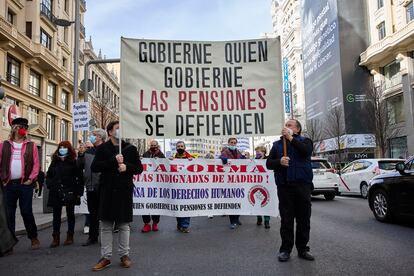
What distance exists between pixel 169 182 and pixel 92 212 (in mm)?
1472

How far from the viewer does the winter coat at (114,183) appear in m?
5.02

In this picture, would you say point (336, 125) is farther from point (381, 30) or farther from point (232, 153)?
point (232, 153)

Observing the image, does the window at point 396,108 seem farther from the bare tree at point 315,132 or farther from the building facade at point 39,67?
the building facade at point 39,67

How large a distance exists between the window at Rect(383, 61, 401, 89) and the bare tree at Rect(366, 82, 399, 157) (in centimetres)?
230

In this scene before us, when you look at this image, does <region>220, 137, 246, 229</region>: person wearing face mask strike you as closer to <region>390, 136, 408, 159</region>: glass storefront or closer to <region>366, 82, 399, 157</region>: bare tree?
<region>366, 82, 399, 157</region>: bare tree

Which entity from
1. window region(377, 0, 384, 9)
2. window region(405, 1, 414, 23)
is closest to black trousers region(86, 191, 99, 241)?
window region(405, 1, 414, 23)

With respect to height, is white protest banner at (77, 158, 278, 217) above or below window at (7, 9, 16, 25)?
below

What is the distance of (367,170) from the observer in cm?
1531

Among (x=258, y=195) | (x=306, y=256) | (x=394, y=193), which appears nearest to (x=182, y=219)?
(x=258, y=195)

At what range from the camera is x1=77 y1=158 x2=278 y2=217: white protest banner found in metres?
7.30

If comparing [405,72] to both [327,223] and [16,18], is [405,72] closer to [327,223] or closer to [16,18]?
[327,223]

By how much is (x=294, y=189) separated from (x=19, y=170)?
412 cm

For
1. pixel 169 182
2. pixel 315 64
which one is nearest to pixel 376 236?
pixel 169 182

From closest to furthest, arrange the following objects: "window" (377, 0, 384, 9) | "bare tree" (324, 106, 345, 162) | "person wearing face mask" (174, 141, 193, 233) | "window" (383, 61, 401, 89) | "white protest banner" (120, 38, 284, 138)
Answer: "white protest banner" (120, 38, 284, 138), "person wearing face mask" (174, 141, 193, 233), "window" (383, 61, 401, 89), "window" (377, 0, 384, 9), "bare tree" (324, 106, 345, 162)
